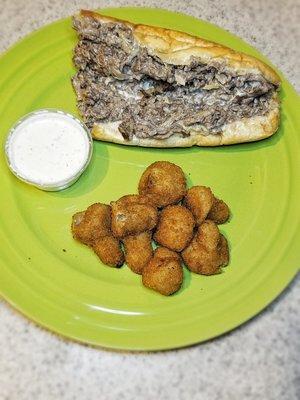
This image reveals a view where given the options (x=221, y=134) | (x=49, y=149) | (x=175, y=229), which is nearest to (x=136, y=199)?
(x=175, y=229)

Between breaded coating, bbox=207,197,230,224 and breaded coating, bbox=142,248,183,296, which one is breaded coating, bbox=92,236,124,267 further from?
breaded coating, bbox=207,197,230,224

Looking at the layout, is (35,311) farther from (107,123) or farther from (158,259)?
(107,123)

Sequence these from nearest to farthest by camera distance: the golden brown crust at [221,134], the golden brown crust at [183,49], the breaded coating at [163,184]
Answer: the breaded coating at [163,184], the golden brown crust at [183,49], the golden brown crust at [221,134]

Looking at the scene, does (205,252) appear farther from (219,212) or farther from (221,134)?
(221,134)

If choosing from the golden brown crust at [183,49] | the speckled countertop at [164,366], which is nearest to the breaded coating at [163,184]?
the golden brown crust at [183,49]

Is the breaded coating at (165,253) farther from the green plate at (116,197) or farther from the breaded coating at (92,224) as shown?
the breaded coating at (92,224)

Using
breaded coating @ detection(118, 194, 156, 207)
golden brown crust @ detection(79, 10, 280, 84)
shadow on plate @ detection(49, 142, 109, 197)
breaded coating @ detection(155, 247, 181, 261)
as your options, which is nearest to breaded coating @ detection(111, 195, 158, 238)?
breaded coating @ detection(118, 194, 156, 207)

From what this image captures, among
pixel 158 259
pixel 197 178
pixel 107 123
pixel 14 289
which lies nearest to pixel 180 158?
pixel 197 178
